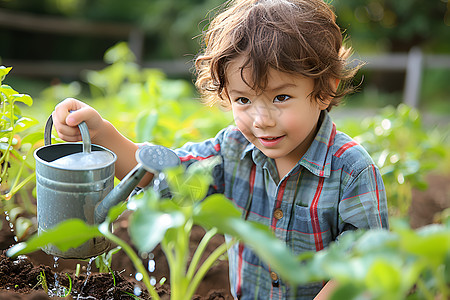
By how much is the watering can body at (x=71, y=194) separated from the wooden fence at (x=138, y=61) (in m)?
3.82

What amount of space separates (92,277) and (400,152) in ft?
4.74

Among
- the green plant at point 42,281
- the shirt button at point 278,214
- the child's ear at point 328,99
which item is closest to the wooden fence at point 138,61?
the child's ear at point 328,99

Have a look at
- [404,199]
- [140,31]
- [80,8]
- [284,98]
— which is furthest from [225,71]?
[80,8]

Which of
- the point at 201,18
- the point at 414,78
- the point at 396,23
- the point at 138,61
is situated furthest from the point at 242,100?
the point at 396,23

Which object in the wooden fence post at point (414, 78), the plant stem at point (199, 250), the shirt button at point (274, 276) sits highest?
the wooden fence post at point (414, 78)

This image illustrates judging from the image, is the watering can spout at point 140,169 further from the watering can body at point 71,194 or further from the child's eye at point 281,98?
the child's eye at point 281,98

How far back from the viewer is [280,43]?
1.13 meters

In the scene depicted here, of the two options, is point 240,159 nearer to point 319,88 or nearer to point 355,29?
point 319,88

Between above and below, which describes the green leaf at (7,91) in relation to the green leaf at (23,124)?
above

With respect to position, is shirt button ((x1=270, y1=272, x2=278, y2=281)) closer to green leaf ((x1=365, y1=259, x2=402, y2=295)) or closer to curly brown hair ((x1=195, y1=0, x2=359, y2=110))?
curly brown hair ((x1=195, y1=0, x2=359, y2=110))

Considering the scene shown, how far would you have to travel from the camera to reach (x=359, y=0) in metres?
7.27

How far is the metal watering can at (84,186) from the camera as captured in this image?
87 cm

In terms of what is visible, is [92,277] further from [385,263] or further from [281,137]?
[385,263]

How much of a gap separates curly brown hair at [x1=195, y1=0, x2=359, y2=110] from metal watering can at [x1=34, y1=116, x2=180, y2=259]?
1.17 feet
